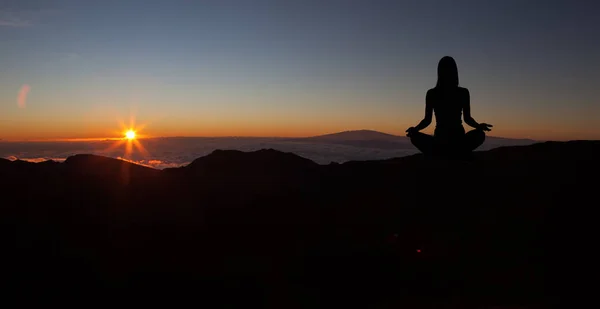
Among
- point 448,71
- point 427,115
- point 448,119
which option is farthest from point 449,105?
point 448,71

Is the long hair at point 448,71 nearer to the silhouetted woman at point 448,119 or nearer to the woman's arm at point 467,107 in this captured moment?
the silhouetted woman at point 448,119

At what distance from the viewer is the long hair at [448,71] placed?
1002cm

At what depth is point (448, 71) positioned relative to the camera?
10.0 metres

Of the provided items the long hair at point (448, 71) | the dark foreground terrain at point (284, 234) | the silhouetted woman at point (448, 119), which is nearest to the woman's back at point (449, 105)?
the silhouetted woman at point (448, 119)

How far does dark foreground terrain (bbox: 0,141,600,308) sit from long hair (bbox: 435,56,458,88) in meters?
1.99

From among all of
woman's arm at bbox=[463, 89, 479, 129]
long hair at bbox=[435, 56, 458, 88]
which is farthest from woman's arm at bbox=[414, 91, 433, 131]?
woman's arm at bbox=[463, 89, 479, 129]

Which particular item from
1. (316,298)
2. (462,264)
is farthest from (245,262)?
(462,264)

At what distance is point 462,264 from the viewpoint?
21.7ft

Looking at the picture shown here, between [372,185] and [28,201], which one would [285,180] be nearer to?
[372,185]

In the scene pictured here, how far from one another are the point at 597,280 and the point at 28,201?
9687 mm

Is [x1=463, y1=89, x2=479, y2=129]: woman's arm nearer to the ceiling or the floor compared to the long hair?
nearer to the floor

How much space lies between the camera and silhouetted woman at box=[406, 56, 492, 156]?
10.1 m

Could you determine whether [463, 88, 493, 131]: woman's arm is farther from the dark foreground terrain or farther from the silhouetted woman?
the dark foreground terrain

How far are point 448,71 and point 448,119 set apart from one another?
1.16 metres
